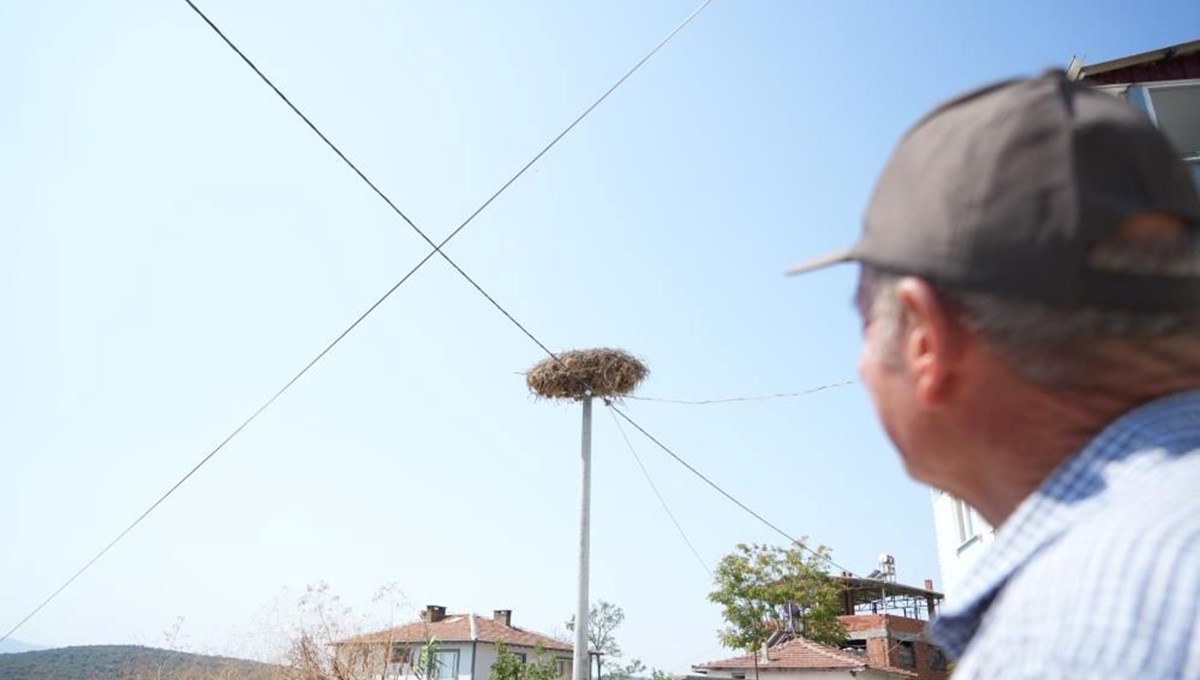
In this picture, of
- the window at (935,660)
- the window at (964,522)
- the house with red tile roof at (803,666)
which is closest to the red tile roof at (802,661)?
the house with red tile roof at (803,666)

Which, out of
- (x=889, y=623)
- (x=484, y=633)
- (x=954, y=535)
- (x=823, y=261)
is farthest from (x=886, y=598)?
(x=823, y=261)

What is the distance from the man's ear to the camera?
620mm

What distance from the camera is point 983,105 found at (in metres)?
0.64

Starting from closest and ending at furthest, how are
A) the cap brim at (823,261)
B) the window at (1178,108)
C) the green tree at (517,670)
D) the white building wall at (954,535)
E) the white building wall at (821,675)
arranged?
the cap brim at (823,261)
the window at (1178,108)
the white building wall at (954,535)
the green tree at (517,670)
the white building wall at (821,675)

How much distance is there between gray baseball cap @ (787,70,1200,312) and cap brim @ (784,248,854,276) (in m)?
0.09

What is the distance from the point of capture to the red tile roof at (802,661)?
1995 centimetres

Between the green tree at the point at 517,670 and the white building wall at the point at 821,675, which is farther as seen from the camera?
the white building wall at the point at 821,675

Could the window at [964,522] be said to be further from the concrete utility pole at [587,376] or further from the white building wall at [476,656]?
the white building wall at [476,656]

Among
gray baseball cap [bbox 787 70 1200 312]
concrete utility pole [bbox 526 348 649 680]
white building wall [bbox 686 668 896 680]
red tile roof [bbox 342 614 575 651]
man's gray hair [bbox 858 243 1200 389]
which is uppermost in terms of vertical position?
concrete utility pole [bbox 526 348 649 680]

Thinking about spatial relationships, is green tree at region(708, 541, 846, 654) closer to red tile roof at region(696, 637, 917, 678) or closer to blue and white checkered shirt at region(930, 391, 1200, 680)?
red tile roof at region(696, 637, 917, 678)

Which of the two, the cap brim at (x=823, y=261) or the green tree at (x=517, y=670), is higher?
the cap brim at (x=823, y=261)

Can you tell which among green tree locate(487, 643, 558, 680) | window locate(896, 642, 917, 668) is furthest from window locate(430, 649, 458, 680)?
window locate(896, 642, 917, 668)

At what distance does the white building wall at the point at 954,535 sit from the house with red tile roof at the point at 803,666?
10019 mm

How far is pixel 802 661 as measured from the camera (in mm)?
20859
